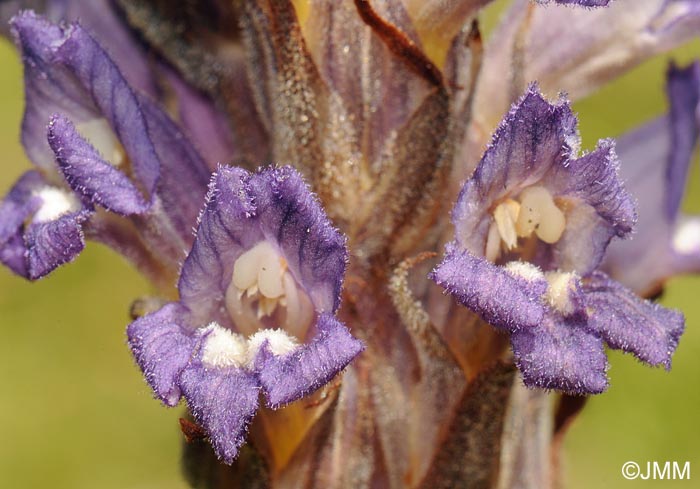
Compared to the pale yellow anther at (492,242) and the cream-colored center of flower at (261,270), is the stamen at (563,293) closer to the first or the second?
the pale yellow anther at (492,242)

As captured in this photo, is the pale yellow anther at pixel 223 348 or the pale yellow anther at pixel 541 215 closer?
the pale yellow anther at pixel 223 348

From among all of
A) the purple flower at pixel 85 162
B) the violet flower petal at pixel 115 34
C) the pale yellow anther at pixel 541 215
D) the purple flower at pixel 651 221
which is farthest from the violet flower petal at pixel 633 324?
the violet flower petal at pixel 115 34

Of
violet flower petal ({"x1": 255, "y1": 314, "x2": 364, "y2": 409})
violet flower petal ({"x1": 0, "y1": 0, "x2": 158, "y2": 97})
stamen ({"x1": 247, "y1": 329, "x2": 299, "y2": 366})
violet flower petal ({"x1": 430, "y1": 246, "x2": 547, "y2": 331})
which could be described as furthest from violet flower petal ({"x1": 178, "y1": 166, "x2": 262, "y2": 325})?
violet flower petal ({"x1": 0, "y1": 0, "x2": 158, "y2": 97})

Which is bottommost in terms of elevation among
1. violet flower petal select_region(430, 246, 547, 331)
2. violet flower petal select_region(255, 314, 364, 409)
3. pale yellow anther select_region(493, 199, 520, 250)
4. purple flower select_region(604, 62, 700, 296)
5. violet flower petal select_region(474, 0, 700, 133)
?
violet flower petal select_region(255, 314, 364, 409)

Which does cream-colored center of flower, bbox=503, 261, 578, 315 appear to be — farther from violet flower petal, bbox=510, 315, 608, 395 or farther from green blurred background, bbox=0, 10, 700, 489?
green blurred background, bbox=0, 10, 700, 489

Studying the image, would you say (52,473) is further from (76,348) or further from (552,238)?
(552,238)

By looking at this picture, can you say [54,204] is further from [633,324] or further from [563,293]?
[633,324]
